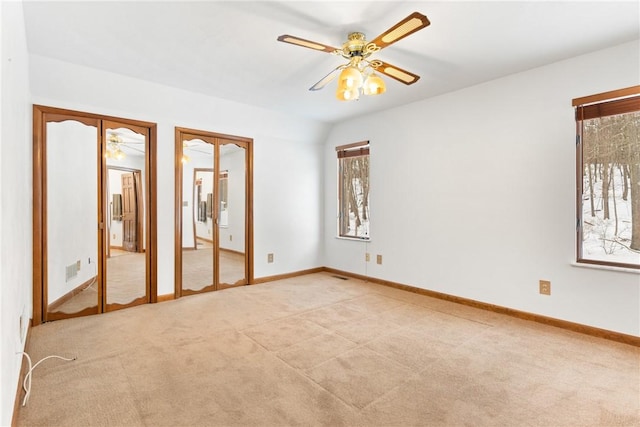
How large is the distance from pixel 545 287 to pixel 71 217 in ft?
15.5

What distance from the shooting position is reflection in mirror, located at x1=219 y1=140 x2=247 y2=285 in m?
4.25

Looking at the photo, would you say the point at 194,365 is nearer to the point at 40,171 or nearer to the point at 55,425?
the point at 55,425

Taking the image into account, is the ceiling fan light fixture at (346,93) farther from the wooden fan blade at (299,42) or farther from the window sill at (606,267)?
the window sill at (606,267)

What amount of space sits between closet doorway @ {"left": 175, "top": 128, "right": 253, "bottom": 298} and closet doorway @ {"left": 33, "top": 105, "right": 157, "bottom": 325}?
35cm

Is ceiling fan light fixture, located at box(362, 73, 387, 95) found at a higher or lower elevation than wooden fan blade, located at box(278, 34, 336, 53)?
lower

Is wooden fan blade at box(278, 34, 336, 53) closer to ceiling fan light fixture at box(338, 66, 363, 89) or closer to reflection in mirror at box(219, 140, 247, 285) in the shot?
ceiling fan light fixture at box(338, 66, 363, 89)

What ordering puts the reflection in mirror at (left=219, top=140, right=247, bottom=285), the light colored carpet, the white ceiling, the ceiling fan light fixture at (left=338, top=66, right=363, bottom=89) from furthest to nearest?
the reflection in mirror at (left=219, top=140, right=247, bottom=285), the ceiling fan light fixture at (left=338, top=66, right=363, bottom=89), the white ceiling, the light colored carpet

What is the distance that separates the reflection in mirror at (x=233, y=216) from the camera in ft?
14.0

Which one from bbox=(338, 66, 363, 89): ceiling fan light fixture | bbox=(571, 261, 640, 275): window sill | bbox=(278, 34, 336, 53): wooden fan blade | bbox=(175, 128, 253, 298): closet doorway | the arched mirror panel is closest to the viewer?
bbox=(278, 34, 336, 53): wooden fan blade

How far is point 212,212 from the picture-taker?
4141mm

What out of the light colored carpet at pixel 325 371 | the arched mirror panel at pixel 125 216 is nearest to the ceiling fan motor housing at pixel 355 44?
the light colored carpet at pixel 325 371

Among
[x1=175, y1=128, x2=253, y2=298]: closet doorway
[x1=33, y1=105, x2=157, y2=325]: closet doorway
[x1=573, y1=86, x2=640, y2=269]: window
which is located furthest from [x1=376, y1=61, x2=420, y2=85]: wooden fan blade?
[x1=33, y1=105, x2=157, y2=325]: closet doorway

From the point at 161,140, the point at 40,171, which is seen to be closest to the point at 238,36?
the point at 161,140

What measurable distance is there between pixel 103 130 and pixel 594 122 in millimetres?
4724
